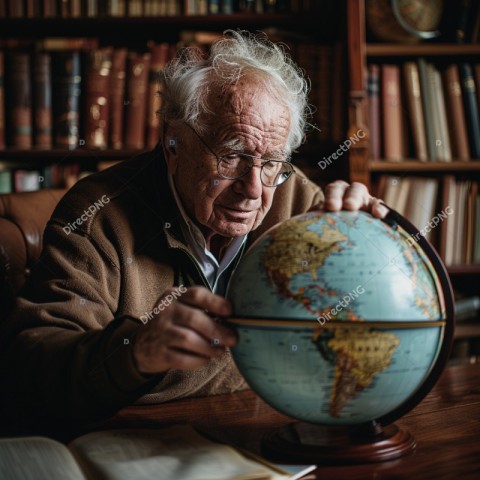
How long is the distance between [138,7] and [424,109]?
1.26 m

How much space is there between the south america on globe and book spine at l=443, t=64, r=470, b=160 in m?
2.01

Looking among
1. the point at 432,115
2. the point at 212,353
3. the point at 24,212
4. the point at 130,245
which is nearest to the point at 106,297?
the point at 130,245

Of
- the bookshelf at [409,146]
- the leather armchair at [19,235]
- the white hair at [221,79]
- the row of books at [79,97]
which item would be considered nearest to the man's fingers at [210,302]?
the white hair at [221,79]

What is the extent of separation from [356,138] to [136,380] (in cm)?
185

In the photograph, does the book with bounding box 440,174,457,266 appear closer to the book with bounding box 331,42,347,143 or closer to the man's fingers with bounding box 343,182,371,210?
the book with bounding box 331,42,347,143

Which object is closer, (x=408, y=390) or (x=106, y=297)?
(x=408, y=390)

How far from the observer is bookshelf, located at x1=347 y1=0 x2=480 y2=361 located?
276 cm

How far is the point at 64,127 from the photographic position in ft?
9.39

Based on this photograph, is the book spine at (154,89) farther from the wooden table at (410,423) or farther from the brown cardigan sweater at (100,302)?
the wooden table at (410,423)

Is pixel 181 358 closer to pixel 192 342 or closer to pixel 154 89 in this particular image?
pixel 192 342

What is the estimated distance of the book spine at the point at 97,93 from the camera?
283cm

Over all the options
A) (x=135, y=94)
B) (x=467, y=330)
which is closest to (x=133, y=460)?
(x=135, y=94)

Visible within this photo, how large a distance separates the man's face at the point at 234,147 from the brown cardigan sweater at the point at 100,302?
0.33 feet

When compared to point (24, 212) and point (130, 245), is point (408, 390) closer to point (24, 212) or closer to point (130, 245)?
→ point (130, 245)
